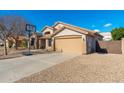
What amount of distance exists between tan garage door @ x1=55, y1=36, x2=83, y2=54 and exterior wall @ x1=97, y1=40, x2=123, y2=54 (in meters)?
4.54

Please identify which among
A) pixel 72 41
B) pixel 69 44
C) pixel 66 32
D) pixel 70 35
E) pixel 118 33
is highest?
pixel 118 33

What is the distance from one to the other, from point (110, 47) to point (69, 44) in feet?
19.0

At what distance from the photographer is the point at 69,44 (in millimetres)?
17281

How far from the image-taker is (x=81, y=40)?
16.3 meters

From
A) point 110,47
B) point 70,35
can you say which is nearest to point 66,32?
point 70,35

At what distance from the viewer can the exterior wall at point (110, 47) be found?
17703mm

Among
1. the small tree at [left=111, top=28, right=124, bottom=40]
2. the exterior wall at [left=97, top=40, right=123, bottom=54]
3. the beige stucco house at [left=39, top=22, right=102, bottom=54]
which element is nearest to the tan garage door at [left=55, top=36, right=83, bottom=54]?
the beige stucco house at [left=39, top=22, right=102, bottom=54]

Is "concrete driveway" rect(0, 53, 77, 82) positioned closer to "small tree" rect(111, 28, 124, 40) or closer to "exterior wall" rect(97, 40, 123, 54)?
"exterior wall" rect(97, 40, 123, 54)

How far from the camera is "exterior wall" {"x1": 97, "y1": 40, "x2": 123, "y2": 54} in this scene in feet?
58.1

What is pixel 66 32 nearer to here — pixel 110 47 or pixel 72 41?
pixel 72 41

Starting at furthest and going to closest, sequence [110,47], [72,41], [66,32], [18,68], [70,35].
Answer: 1. [110,47]
2. [66,32]
3. [70,35]
4. [72,41]
5. [18,68]

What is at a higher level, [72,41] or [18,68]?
[72,41]
